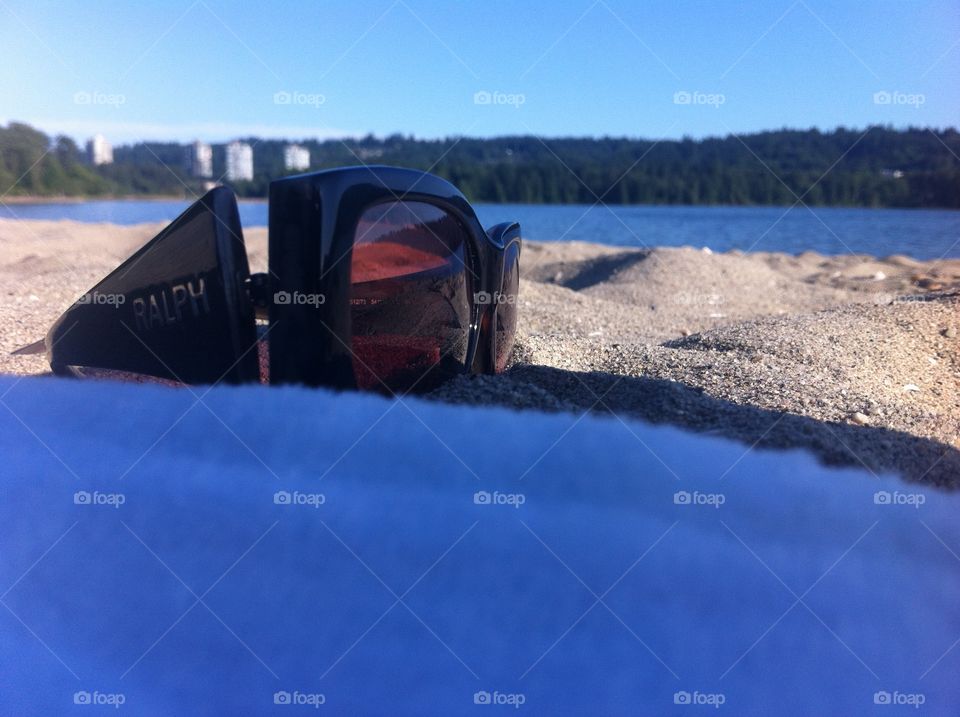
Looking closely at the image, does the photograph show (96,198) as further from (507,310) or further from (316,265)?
(316,265)

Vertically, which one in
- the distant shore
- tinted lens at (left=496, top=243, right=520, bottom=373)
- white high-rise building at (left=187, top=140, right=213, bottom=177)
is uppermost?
white high-rise building at (left=187, top=140, right=213, bottom=177)

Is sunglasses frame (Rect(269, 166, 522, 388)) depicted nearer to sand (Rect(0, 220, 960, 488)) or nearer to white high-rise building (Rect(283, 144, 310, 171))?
sand (Rect(0, 220, 960, 488))

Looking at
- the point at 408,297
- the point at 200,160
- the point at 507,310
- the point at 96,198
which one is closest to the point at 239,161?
the point at 200,160

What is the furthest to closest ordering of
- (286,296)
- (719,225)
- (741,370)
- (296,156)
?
(719,225) < (296,156) < (741,370) < (286,296)

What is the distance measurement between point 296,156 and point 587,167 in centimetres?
321

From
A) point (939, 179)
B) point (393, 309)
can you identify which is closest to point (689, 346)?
point (393, 309)

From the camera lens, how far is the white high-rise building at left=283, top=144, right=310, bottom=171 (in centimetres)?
322

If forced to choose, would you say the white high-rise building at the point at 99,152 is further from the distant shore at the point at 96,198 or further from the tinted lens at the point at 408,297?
the tinted lens at the point at 408,297

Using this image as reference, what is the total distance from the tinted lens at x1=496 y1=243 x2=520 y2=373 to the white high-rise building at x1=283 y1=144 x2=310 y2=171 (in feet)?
5.48

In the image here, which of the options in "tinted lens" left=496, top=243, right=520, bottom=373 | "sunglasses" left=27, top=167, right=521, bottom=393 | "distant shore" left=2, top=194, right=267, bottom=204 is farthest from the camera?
"distant shore" left=2, top=194, right=267, bottom=204

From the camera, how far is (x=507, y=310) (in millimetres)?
1696

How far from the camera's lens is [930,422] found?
134 centimetres

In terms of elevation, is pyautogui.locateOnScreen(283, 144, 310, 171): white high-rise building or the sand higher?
pyautogui.locateOnScreen(283, 144, 310, 171): white high-rise building

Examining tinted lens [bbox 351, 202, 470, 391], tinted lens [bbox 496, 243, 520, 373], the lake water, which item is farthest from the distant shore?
tinted lens [bbox 351, 202, 470, 391]
